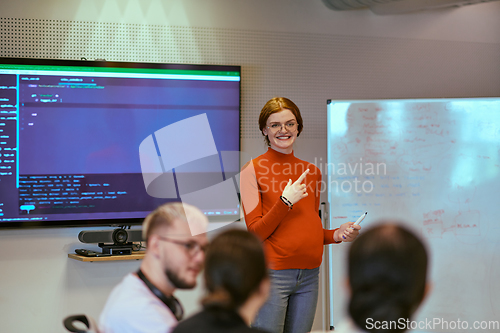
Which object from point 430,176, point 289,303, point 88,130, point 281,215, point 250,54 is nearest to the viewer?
point 281,215

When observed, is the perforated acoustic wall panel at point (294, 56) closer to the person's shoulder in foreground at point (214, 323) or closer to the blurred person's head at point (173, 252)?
the blurred person's head at point (173, 252)

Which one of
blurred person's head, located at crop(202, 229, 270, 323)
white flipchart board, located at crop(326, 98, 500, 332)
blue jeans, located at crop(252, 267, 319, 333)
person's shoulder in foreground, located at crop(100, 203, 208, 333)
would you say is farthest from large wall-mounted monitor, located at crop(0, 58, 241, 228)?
blurred person's head, located at crop(202, 229, 270, 323)

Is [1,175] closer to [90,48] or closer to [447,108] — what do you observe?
[90,48]

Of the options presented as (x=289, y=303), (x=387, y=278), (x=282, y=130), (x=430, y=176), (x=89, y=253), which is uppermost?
(x=282, y=130)

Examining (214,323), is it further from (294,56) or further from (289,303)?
(294,56)

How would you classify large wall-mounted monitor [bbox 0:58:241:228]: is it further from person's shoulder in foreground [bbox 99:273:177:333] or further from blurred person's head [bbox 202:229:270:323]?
blurred person's head [bbox 202:229:270:323]

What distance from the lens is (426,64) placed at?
3516mm

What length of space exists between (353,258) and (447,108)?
8.45ft

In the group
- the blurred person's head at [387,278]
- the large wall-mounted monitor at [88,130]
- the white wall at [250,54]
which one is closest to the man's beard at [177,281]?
the blurred person's head at [387,278]

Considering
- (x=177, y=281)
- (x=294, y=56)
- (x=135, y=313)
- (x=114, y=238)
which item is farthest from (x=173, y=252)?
(x=294, y=56)

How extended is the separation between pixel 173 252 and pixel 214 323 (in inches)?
11.7

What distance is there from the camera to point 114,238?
2.86 metres

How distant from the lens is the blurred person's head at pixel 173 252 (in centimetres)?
118

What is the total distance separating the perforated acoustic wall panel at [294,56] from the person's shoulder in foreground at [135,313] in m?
2.20
